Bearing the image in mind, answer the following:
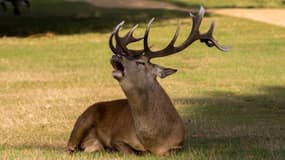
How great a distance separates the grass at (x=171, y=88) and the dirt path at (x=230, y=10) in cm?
312

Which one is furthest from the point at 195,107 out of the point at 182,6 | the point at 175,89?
the point at 182,6

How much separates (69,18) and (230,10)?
8302 mm

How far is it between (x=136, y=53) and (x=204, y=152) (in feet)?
4.60

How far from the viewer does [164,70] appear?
390 inches

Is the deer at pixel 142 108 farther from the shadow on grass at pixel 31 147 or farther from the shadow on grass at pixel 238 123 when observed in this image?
the shadow on grass at pixel 31 147

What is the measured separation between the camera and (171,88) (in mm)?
18203

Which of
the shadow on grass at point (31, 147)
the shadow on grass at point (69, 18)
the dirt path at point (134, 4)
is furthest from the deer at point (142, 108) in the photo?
the dirt path at point (134, 4)

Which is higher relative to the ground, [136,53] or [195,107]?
[136,53]

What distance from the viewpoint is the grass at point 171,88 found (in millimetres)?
11320

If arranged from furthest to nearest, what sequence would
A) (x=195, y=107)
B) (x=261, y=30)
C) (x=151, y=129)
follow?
(x=261, y=30), (x=195, y=107), (x=151, y=129)

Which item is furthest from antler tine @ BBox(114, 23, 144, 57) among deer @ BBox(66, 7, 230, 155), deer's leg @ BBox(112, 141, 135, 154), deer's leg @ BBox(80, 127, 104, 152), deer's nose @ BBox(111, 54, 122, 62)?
deer's leg @ BBox(80, 127, 104, 152)

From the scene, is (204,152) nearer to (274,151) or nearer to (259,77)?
(274,151)

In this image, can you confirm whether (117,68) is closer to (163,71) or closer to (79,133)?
(163,71)

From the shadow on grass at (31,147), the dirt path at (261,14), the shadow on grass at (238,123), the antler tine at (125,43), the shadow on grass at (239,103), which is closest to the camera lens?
the antler tine at (125,43)
